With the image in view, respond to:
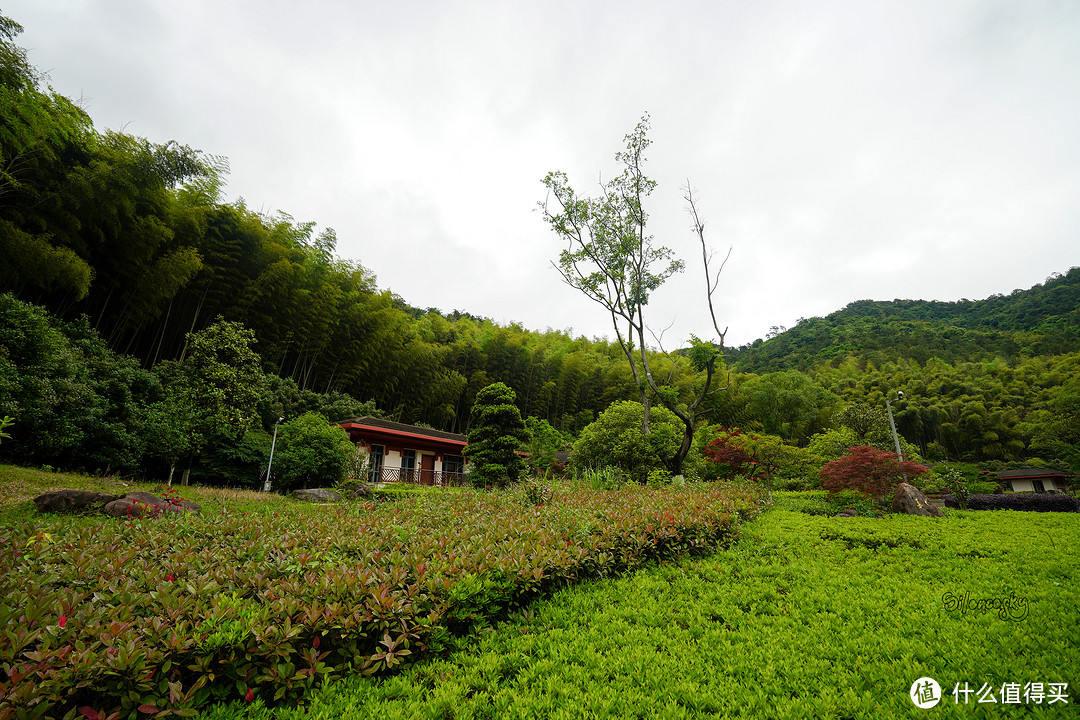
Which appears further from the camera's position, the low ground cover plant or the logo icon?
the logo icon

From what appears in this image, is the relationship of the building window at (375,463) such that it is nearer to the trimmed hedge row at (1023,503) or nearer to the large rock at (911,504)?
the large rock at (911,504)

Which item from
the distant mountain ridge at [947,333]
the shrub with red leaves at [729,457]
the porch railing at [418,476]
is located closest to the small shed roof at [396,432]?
the porch railing at [418,476]

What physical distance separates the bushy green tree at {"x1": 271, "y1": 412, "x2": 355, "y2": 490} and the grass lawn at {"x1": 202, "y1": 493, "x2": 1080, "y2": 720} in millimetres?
11902

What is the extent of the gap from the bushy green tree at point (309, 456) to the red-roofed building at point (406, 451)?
242 centimetres

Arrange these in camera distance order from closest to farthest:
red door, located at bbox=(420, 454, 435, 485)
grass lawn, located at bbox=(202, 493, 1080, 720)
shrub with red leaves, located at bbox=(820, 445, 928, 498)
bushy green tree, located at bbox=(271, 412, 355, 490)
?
1. grass lawn, located at bbox=(202, 493, 1080, 720)
2. shrub with red leaves, located at bbox=(820, 445, 928, 498)
3. bushy green tree, located at bbox=(271, 412, 355, 490)
4. red door, located at bbox=(420, 454, 435, 485)

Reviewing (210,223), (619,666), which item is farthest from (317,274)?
(619,666)

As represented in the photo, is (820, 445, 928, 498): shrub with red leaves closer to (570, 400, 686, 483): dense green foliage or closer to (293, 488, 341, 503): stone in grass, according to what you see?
(570, 400, 686, 483): dense green foliage

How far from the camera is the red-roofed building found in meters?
16.6

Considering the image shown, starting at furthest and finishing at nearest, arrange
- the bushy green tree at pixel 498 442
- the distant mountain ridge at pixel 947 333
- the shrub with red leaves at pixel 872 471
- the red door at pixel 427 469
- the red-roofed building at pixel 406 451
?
1. the distant mountain ridge at pixel 947 333
2. the red door at pixel 427 469
3. the red-roofed building at pixel 406 451
4. the bushy green tree at pixel 498 442
5. the shrub with red leaves at pixel 872 471

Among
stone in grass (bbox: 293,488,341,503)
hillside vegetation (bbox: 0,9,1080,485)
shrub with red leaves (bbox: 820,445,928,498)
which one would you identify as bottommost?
stone in grass (bbox: 293,488,341,503)

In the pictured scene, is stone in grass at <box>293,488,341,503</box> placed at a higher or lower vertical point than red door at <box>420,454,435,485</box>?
lower

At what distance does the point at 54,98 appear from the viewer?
28.4 feet

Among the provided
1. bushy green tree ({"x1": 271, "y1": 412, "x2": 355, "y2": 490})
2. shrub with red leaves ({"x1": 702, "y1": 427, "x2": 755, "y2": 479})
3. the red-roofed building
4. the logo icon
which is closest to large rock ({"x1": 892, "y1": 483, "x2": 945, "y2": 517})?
shrub with red leaves ({"x1": 702, "y1": 427, "x2": 755, "y2": 479})

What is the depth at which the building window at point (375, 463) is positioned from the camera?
1683 cm
